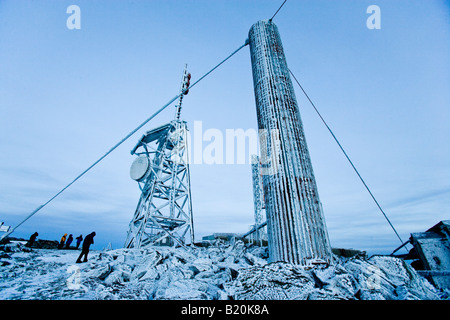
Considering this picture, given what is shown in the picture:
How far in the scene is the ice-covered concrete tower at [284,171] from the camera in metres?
4.18

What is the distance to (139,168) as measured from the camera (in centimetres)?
1086

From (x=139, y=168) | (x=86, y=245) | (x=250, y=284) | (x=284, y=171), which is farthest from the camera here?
(x=139, y=168)

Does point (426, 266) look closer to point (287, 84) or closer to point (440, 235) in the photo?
point (440, 235)

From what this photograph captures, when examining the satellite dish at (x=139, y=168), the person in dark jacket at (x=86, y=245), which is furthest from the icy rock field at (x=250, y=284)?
the satellite dish at (x=139, y=168)

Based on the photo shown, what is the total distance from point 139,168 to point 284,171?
369 inches

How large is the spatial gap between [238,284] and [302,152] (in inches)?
152

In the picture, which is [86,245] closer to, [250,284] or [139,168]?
[139,168]

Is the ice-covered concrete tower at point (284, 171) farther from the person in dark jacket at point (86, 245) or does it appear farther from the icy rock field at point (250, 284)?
the person in dark jacket at point (86, 245)

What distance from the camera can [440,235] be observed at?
3.19 meters

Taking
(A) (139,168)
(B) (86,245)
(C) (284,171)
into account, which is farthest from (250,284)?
(A) (139,168)

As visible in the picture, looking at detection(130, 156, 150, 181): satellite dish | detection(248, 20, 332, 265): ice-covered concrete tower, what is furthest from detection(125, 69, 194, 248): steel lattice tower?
detection(248, 20, 332, 265): ice-covered concrete tower

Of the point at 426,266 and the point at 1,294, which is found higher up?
the point at 426,266

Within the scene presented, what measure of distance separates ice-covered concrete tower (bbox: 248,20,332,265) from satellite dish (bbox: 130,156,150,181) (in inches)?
313
